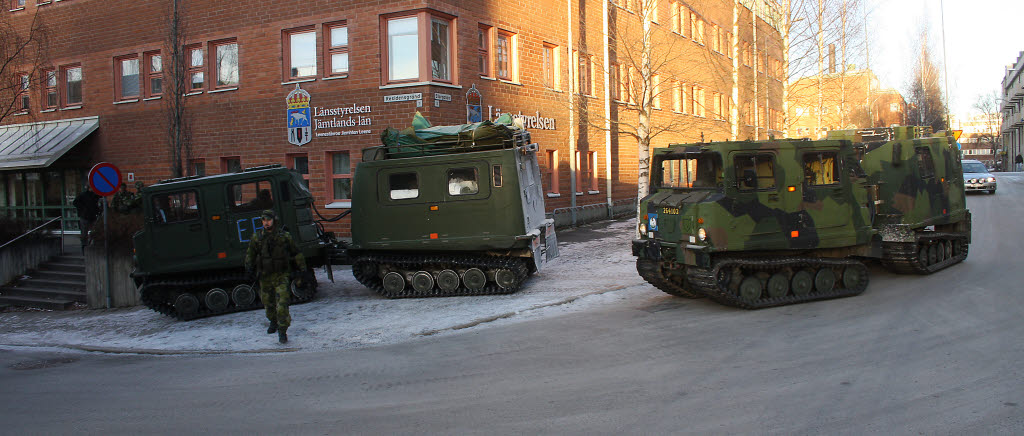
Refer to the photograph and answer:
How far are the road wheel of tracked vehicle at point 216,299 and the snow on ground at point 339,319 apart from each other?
18cm

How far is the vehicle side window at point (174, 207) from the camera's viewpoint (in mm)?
11555

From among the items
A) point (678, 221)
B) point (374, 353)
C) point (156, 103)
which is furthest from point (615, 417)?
point (156, 103)

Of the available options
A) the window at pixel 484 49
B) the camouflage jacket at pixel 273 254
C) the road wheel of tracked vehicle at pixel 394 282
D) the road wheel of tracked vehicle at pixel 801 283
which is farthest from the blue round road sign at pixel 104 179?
the road wheel of tracked vehicle at pixel 801 283

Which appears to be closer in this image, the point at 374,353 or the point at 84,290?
the point at 374,353

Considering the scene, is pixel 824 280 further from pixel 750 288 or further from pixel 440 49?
pixel 440 49

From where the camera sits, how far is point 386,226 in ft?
38.4

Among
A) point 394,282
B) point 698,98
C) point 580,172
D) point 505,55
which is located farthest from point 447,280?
point 698,98

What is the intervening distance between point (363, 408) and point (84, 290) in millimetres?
12013

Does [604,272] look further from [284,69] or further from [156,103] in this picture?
[156,103]

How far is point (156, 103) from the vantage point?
855 inches

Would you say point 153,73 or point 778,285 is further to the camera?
point 153,73

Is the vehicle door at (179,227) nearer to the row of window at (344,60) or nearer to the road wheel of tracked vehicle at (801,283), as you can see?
the row of window at (344,60)

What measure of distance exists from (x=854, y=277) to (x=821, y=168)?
1693 millimetres

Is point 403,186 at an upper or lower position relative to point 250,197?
upper
